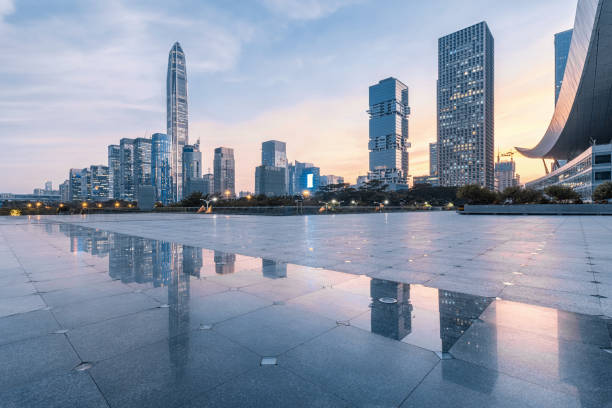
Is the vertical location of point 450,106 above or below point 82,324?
above

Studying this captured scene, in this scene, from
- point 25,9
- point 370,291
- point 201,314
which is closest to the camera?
point 201,314

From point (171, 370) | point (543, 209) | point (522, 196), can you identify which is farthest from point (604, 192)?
point (171, 370)

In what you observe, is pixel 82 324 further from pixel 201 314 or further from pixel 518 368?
pixel 518 368

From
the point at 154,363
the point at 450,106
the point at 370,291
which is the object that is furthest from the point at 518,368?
the point at 450,106

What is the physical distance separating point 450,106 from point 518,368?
228600 millimetres

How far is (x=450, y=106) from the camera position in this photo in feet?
645

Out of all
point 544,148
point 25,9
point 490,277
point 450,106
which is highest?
point 450,106

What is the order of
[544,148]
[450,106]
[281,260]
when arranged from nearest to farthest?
[281,260] < [544,148] < [450,106]

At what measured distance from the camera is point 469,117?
18825 cm

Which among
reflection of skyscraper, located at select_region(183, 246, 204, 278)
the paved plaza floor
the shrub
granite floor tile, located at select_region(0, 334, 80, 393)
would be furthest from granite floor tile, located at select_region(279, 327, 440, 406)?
the shrub

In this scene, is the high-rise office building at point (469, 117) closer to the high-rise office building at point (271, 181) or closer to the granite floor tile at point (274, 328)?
the high-rise office building at point (271, 181)

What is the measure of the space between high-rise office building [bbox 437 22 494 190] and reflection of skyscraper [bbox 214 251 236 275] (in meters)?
203

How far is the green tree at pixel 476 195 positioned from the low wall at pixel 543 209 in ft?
8.92

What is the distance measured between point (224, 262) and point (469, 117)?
220430 millimetres
